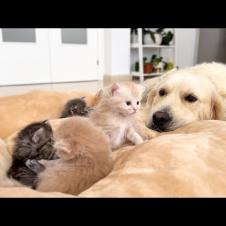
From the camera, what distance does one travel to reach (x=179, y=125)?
129 centimetres

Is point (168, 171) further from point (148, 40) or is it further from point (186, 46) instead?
point (186, 46)

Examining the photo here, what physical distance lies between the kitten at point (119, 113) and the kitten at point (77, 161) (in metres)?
0.31

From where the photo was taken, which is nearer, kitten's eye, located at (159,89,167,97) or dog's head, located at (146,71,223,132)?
dog's head, located at (146,71,223,132)

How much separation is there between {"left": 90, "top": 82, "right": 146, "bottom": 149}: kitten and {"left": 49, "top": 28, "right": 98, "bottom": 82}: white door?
2732 mm

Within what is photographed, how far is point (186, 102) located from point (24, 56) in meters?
2.74

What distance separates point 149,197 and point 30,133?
2.30ft

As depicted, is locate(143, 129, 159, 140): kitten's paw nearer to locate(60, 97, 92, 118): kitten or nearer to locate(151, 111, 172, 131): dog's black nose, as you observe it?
locate(151, 111, 172, 131): dog's black nose

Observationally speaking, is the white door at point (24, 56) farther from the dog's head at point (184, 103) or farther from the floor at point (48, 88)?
the dog's head at point (184, 103)

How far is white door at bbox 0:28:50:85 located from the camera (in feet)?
11.3

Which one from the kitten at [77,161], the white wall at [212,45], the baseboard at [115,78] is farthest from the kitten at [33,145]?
the white wall at [212,45]

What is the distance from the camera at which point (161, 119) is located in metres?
1.30

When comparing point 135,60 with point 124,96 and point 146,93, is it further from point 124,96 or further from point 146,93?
point 124,96

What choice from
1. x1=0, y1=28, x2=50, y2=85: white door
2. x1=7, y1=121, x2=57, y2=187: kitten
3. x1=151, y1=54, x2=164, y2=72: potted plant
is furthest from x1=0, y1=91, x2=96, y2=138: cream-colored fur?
x1=151, y1=54, x2=164, y2=72: potted plant
